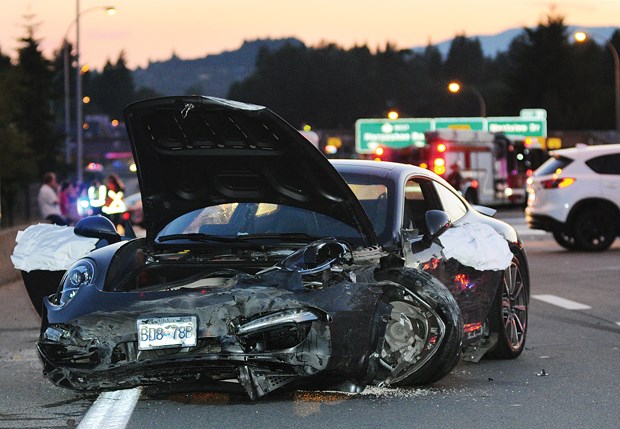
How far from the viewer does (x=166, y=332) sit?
7941mm

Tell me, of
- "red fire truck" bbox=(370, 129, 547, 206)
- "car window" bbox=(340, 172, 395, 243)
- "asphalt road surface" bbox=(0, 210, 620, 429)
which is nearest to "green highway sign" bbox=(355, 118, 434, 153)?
"red fire truck" bbox=(370, 129, 547, 206)

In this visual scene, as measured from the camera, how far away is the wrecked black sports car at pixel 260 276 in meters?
7.93

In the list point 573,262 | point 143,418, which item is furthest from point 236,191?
point 573,262

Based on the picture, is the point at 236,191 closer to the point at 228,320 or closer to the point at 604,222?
the point at 228,320

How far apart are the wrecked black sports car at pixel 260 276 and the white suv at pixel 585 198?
14831 mm

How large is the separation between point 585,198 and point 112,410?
17.5 metres

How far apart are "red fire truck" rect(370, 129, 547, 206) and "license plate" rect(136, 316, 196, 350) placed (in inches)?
1639

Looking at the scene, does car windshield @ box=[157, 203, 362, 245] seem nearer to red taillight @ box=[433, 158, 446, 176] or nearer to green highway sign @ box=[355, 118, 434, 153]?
red taillight @ box=[433, 158, 446, 176]

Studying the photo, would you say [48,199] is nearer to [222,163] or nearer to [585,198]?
[585,198]

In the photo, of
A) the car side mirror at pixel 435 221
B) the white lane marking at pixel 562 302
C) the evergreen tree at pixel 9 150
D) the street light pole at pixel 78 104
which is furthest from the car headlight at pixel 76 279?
the street light pole at pixel 78 104

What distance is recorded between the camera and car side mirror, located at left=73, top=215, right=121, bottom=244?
966cm

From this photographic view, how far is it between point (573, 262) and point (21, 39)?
7989 centimetres

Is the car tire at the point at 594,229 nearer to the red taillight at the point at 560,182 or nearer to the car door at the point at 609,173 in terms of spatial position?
the car door at the point at 609,173

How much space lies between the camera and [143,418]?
306 inches
